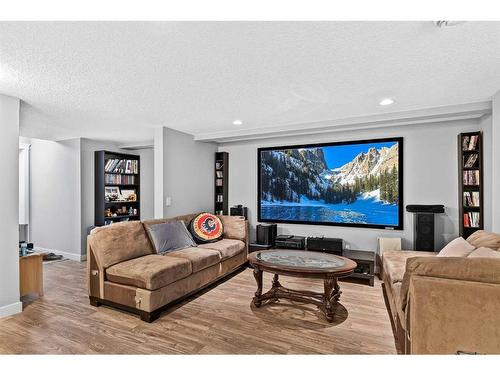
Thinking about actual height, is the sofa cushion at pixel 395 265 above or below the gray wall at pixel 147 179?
below

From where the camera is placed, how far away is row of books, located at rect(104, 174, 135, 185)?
200 inches

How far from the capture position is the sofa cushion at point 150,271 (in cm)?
257

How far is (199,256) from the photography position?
321 centimetres

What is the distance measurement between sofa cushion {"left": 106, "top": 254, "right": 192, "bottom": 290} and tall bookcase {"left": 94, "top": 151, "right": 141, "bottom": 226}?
8.50 ft

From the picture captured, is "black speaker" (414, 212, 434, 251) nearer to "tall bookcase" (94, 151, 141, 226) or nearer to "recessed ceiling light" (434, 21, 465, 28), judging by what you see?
"recessed ceiling light" (434, 21, 465, 28)

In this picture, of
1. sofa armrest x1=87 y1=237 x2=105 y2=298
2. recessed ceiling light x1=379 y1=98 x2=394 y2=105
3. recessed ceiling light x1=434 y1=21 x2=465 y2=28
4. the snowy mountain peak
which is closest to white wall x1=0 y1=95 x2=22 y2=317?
sofa armrest x1=87 y1=237 x2=105 y2=298

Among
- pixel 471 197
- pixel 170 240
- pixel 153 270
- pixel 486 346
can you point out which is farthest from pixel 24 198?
pixel 471 197

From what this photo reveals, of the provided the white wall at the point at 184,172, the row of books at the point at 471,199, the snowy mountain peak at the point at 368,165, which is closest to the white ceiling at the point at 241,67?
the white wall at the point at 184,172

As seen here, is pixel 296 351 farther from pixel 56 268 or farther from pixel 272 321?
pixel 56 268

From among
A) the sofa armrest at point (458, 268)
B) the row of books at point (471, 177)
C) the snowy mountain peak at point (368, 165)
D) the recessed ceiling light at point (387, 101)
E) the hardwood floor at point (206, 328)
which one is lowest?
the hardwood floor at point (206, 328)

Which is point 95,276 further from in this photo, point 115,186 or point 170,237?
point 115,186

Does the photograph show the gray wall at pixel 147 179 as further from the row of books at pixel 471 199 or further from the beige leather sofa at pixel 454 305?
the row of books at pixel 471 199

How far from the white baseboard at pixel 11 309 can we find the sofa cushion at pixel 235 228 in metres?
2.63

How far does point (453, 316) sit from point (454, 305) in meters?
0.06
